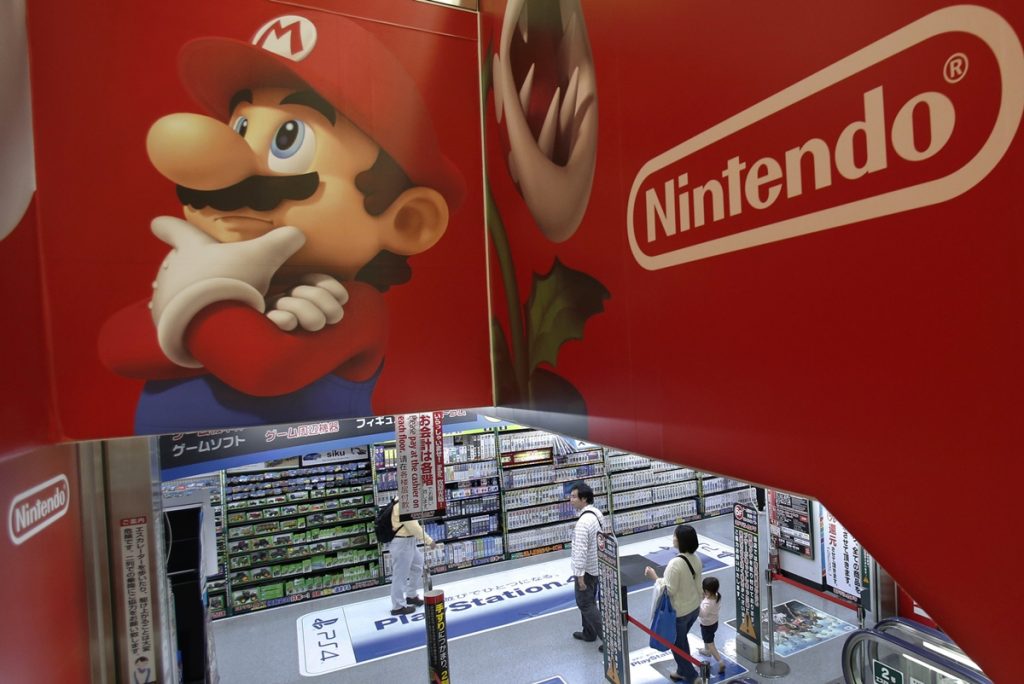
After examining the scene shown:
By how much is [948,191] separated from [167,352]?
275 cm

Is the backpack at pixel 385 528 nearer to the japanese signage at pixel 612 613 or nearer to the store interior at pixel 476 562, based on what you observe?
the store interior at pixel 476 562

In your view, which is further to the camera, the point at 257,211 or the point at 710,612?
the point at 710,612

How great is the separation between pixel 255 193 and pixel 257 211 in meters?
0.08

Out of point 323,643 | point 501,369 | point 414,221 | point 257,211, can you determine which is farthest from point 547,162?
point 323,643

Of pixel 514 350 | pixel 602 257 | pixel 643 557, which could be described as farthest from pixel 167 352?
pixel 643 557

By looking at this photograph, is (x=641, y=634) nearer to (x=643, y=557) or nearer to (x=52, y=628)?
(x=643, y=557)

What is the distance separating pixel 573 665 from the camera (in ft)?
17.1

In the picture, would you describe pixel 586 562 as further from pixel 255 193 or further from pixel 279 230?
pixel 255 193

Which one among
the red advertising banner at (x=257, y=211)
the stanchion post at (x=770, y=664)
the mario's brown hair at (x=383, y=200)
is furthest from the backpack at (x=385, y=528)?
the mario's brown hair at (x=383, y=200)

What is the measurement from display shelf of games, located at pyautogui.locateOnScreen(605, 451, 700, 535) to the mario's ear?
6.41 metres

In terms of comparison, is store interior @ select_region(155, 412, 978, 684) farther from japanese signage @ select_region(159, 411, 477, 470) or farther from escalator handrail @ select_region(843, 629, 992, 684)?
escalator handrail @ select_region(843, 629, 992, 684)

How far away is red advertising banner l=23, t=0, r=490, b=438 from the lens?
2367 millimetres

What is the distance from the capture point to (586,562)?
554 centimetres

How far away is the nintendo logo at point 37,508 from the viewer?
198cm
